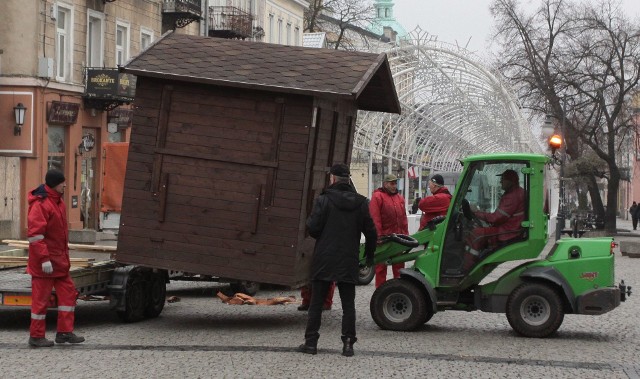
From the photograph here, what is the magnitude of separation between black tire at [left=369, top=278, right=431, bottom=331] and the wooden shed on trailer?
0.88 metres

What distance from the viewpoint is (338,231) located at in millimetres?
12008

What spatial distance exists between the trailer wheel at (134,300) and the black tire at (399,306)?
261 cm

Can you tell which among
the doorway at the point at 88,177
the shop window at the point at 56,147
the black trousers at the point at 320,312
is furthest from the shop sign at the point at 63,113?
the black trousers at the point at 320,312

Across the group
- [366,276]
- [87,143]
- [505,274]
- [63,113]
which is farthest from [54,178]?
[87,143]

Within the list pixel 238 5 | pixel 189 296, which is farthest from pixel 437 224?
pixel 238 5

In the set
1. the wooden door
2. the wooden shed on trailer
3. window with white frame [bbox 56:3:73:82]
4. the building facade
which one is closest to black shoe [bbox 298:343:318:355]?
the wooden shed on trailer

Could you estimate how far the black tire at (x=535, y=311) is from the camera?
13.5 m

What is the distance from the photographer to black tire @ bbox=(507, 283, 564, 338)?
13.5m

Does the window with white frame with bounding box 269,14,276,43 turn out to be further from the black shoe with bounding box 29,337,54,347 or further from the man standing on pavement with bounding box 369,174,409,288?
the black shoe with bounding box 29,337,54,347

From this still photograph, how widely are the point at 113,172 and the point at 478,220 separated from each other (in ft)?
→ 31.0

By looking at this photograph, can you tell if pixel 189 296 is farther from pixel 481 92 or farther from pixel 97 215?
pixel 481 92

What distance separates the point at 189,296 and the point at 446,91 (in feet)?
79.3

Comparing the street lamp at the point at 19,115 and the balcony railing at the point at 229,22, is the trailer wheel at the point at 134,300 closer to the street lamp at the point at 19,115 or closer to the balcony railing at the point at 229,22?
the street lamp at the point at 19,115

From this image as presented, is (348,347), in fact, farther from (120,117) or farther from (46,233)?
(120,117)
